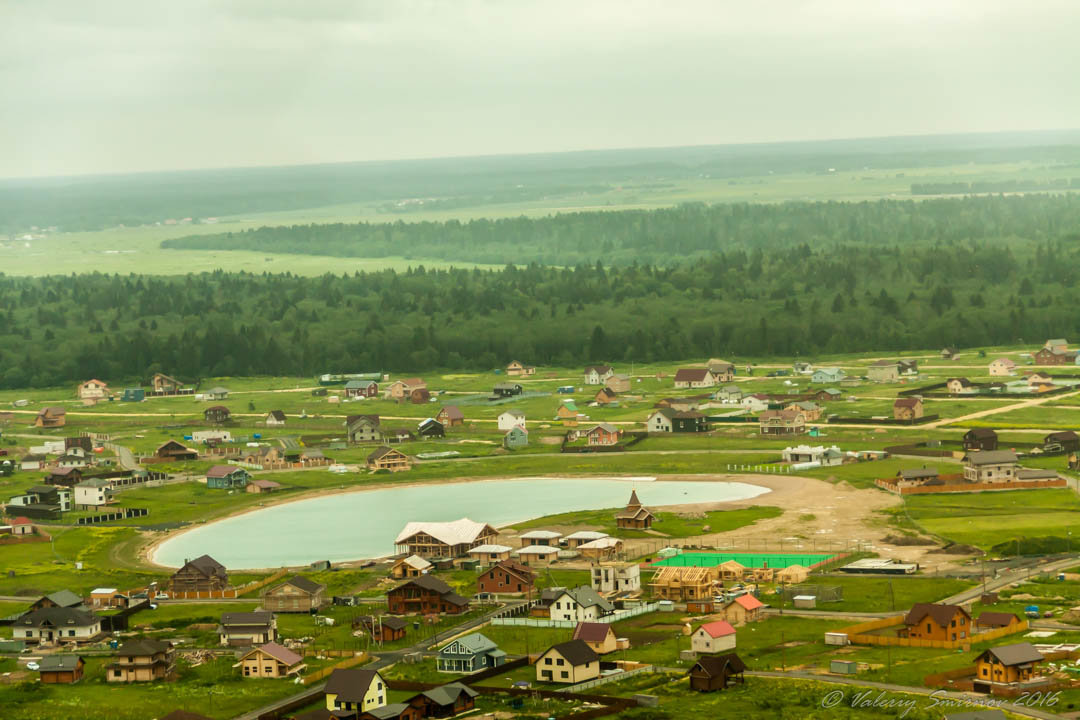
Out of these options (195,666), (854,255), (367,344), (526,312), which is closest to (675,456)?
(195,666)

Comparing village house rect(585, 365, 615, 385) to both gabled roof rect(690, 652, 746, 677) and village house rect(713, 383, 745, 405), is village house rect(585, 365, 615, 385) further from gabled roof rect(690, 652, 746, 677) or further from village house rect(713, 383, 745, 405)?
gabled roof rect(690, 652, 746, 677)

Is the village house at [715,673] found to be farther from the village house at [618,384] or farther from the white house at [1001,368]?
the white house at [1001,368]

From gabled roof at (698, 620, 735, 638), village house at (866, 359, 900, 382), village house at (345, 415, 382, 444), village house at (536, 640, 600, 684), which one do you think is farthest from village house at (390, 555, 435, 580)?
village house at (866, 359, 900, 382)

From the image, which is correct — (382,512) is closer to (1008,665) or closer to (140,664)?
(140,664)

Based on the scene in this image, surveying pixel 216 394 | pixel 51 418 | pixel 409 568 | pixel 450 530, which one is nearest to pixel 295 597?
pixel 409 568

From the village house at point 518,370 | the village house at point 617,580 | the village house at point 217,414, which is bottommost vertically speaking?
the village house at point 518,370

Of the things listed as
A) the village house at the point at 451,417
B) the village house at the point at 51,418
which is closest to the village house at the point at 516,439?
the village house at the point at 451,417

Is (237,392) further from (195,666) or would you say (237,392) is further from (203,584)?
(195,666)
